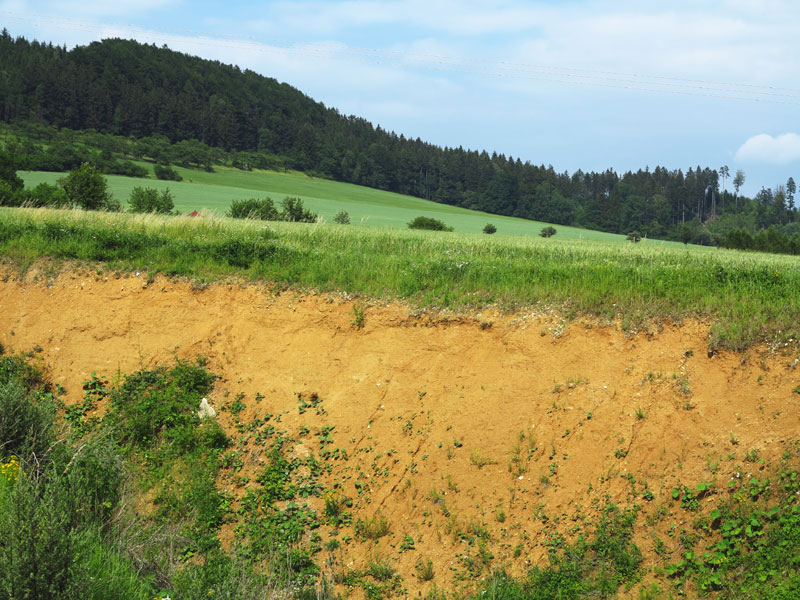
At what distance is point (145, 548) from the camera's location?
326 inches

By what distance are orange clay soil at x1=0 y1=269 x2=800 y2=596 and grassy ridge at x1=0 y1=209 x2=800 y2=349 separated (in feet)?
1.57

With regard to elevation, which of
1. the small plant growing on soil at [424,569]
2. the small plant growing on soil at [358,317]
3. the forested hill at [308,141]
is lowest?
the small plant growing on soil at [424,569]

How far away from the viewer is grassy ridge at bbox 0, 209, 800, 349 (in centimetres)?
979

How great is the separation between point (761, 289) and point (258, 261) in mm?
9723

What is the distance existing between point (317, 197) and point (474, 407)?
8569 centimetres

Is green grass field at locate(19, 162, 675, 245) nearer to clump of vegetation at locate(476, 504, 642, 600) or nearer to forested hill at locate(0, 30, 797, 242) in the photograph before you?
forested hill at locate(0, 30, 797, 242)

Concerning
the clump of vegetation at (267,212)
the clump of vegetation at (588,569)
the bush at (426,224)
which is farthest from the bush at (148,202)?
the clump of vegetation at (588,569)

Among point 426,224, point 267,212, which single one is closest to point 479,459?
point 267,212

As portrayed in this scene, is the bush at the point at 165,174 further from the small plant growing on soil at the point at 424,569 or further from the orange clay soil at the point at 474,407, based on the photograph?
the small plant growing on soil at the point at 424,569

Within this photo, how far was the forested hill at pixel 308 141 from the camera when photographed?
345 feet

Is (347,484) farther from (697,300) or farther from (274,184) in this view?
(274,184)

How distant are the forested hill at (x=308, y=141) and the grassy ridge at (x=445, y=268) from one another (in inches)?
3431

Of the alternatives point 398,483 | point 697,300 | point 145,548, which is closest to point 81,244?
point 145,548

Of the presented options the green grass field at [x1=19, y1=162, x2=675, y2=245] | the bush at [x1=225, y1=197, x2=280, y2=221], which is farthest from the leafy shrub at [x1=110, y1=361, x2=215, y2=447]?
the green grass field at [x1=19, y1=162, x2=675, y2=245]
